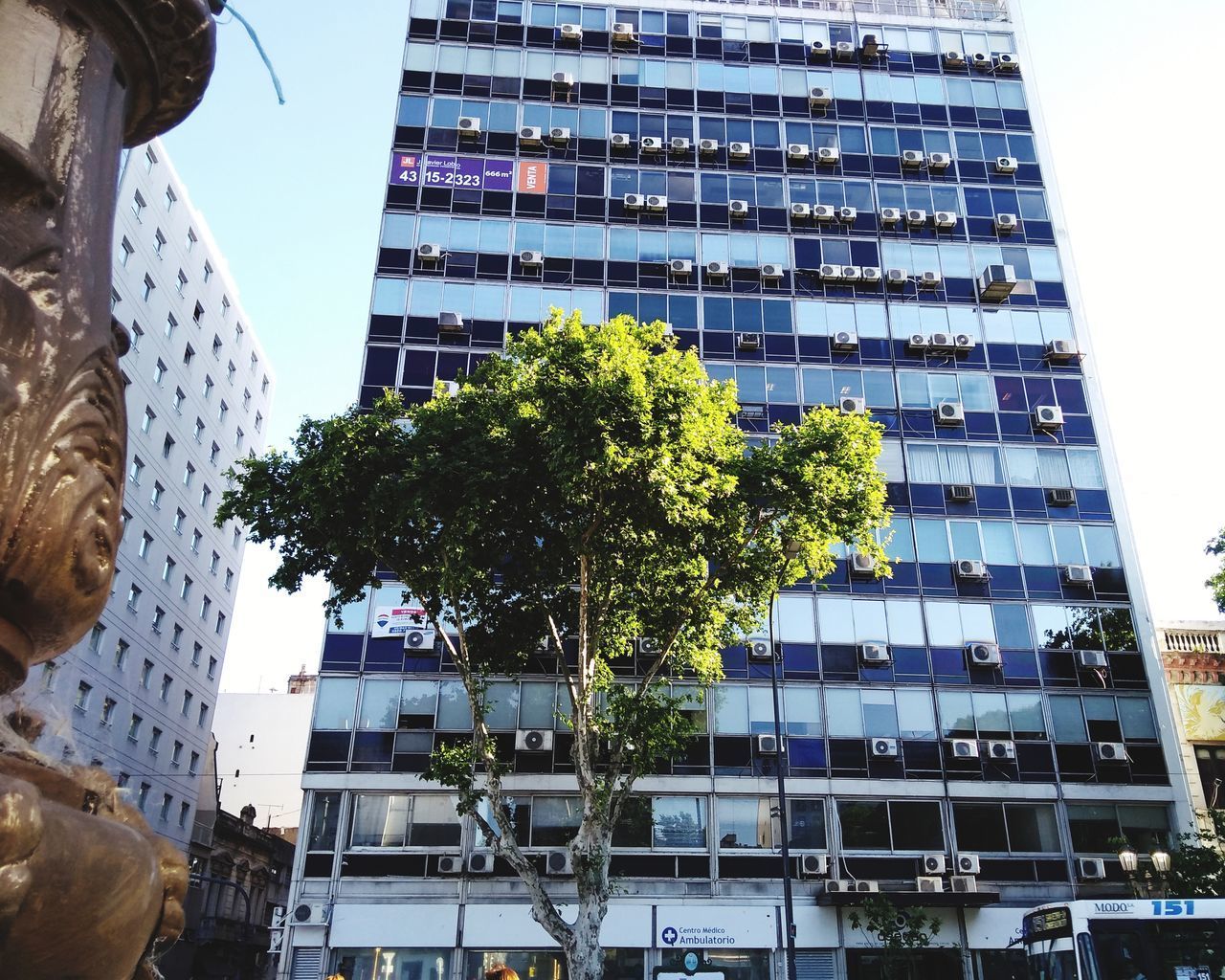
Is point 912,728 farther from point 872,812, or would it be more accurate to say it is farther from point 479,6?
point 479,6

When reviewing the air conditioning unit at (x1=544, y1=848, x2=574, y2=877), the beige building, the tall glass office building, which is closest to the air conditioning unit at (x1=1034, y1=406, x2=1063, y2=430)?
the tall glass office building

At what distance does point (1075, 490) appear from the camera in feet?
90.8

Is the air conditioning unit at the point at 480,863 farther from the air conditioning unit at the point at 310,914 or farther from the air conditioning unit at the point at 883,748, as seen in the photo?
the air conditioning unit at the point at 883,748

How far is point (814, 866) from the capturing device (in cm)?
2272

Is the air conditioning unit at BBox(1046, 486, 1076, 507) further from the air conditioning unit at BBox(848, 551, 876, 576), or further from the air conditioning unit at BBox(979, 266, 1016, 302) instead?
the air conditioning unit at BBox(979, 266, 1016, 302)

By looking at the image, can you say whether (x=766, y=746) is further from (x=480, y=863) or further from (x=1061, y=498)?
(x=1061, y=498)

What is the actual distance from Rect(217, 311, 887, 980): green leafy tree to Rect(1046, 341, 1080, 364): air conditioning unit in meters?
Result: 12.8

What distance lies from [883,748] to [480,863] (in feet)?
32.6

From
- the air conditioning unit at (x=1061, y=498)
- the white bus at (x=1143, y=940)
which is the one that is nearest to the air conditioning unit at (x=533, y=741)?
the white bus at (x=1143, y=940)

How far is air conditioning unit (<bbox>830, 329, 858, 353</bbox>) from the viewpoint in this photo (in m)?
28.9

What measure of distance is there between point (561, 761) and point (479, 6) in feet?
81.2

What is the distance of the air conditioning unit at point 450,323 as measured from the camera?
Result: 27.7m

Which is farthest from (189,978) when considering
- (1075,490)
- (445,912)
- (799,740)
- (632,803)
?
(1075,490)

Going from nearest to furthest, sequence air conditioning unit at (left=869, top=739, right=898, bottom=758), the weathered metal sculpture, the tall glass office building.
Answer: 1. the weathered metal sculpture
2. the tall glass office building
3. air conditioning unit at (left=869, top=739, right=898, bottom=758)
